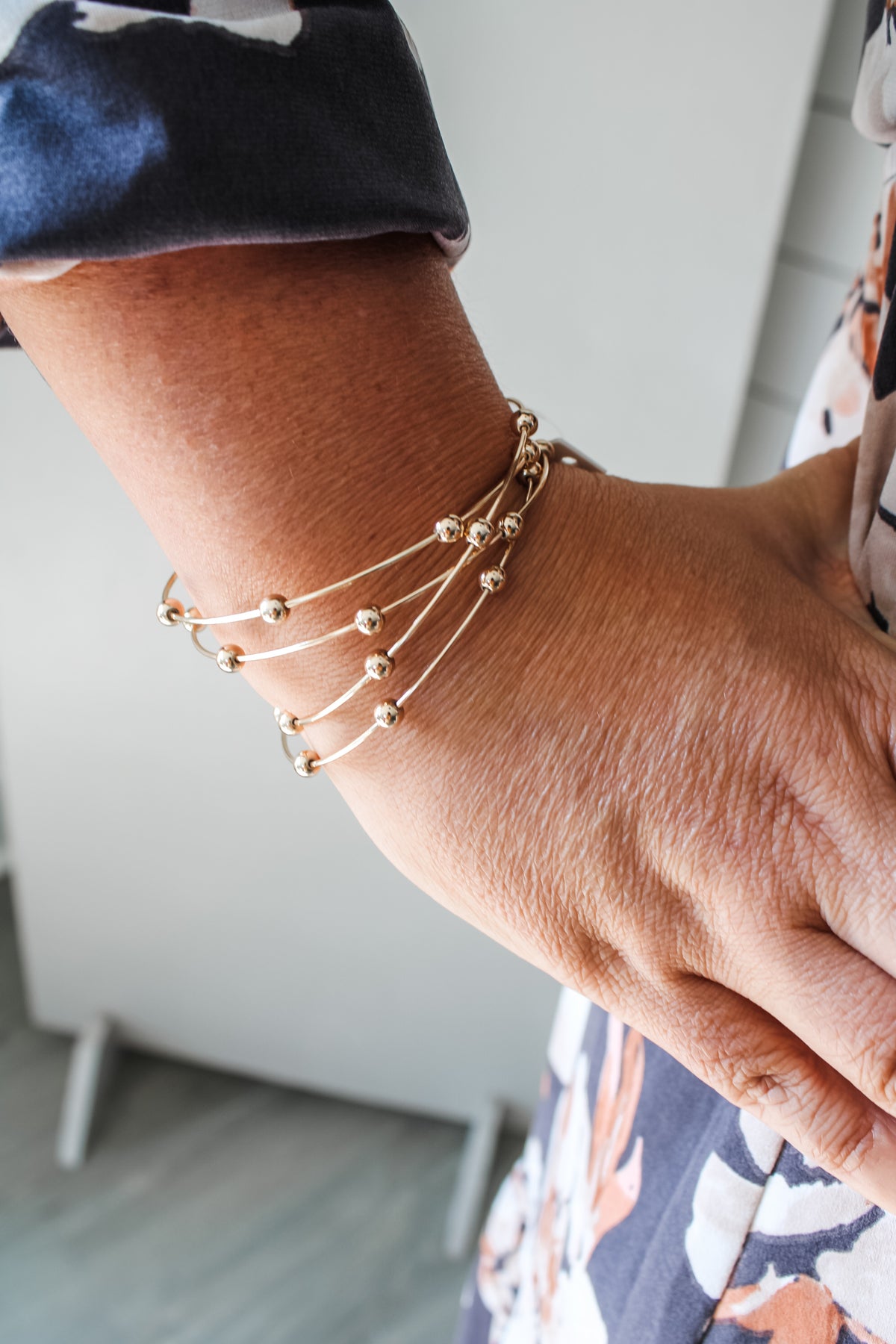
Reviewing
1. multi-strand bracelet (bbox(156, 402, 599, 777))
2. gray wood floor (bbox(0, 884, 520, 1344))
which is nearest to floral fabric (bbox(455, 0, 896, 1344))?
multi-strand bracelet (bbox(156, 402, 599, 777))

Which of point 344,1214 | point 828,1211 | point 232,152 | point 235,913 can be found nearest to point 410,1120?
point 344,1214

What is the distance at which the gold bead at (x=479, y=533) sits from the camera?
1.14 feet

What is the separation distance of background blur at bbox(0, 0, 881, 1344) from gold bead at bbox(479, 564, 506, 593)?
0.76 metres

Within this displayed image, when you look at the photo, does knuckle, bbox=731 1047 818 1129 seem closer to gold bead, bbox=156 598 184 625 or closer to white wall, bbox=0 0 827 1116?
gold bead, bbox=156 598 184 625

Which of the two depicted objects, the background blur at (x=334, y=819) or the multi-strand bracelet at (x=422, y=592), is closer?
the multi-strand bracelet at (x=422, y=592)

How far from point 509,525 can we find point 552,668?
0.17ft

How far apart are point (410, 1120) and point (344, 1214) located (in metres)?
0.20

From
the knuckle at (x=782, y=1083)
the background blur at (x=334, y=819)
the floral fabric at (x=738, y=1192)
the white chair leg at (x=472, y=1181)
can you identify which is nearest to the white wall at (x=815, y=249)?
the background blur at (x=334, y=819)

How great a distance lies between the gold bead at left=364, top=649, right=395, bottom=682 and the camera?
0.35 m

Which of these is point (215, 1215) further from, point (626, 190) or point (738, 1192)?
point (626, 190)

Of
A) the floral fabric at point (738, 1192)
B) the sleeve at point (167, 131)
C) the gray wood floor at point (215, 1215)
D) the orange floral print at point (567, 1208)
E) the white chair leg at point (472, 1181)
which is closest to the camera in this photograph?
the sleeve at point (167, 131)

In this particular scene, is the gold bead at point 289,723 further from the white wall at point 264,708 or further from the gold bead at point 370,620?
the white wall at point 264,708

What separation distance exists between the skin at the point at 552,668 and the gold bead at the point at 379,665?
11mm

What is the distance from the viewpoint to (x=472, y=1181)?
1.53 m
